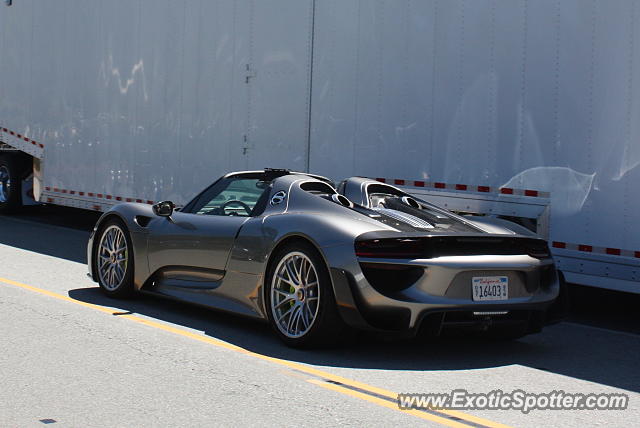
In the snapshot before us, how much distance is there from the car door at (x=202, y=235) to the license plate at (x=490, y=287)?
2.00m

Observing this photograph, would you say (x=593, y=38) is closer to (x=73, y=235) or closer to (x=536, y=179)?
(x=536, y=179)

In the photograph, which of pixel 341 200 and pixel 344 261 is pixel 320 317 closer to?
pixel 344 261

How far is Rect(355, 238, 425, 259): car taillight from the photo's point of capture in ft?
22.6

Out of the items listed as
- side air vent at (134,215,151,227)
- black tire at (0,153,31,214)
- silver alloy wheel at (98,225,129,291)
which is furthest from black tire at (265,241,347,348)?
black tire at (0,153,31,214)

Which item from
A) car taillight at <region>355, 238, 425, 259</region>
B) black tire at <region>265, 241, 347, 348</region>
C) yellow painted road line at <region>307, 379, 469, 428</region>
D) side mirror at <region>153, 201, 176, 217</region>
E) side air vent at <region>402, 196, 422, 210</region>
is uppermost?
side air vent at <region>402, 196, 422, 210</region>

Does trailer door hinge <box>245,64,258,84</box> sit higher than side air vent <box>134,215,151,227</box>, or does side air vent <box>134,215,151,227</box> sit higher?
trailer door hinge <box>245,64,258,84</box>

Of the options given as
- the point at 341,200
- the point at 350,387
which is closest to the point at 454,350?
the point at 341,200

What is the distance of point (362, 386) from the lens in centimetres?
627

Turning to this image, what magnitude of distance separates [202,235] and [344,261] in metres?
1.82

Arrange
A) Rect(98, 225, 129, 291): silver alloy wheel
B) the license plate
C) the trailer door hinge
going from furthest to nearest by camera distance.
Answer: the trailer door hinge < Rect(98, 225, 129, 291): silver alloy wheel < the license plate

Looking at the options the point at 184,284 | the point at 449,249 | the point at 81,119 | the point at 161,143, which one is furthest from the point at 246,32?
the point at 449,249

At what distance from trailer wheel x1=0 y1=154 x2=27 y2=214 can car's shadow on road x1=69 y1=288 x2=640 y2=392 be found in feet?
33.5

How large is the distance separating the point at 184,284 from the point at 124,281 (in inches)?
34.8

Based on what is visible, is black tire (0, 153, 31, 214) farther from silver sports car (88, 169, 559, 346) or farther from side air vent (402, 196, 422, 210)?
side air vent (402, 196, 422, 210)
